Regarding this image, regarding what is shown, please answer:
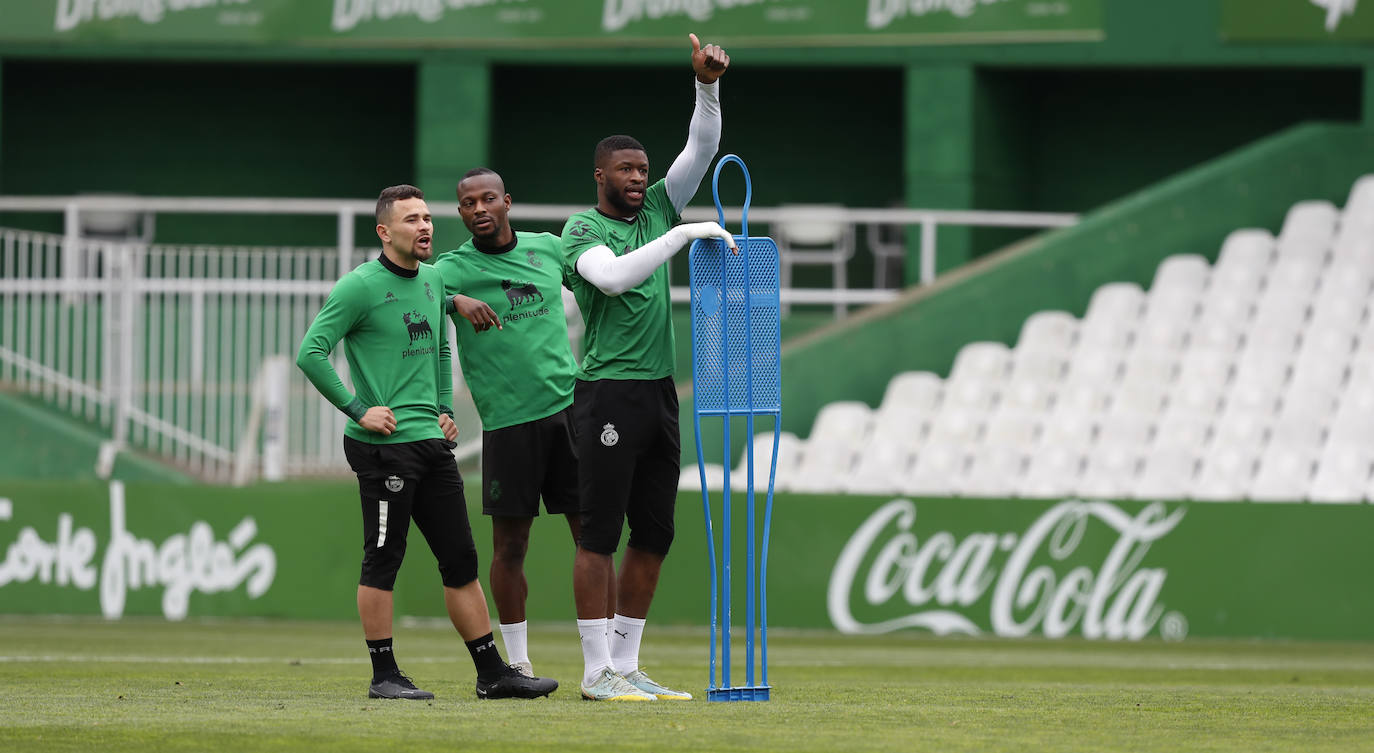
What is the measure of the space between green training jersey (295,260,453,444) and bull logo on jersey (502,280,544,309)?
0.34 metres

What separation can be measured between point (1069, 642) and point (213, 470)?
7.70 meters

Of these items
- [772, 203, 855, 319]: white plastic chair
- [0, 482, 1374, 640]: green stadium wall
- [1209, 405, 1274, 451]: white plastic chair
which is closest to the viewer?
[0, 482, 1374, 640]: green stadium wall

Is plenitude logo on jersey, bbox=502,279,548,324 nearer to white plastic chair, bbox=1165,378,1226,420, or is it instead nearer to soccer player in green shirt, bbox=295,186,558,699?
soccer player in green shirt, bbox=295,186,558,699

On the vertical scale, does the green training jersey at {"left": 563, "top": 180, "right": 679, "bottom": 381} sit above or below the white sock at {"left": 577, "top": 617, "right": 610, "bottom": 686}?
above

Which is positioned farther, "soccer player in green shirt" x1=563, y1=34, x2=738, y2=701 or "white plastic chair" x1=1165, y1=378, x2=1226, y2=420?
"white plastic chair" x1=1165, y1=378, x2=1226, y2=420

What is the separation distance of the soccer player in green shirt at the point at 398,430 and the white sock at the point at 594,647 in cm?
25

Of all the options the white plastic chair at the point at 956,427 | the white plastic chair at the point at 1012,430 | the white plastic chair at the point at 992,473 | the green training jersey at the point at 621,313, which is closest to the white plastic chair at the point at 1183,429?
the white plastic chair at the point at 1012,430

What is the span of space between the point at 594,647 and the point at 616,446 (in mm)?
764

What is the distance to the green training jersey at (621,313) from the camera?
7930 mm

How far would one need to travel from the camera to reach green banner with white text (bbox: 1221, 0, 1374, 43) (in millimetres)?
19969

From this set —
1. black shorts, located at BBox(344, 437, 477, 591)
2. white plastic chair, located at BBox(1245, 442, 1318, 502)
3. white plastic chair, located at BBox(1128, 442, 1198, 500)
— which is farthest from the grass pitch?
white plastic chair, located at BBox(1128, 442, 1198, 500)

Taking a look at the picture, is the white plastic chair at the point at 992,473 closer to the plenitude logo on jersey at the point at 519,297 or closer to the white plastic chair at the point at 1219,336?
the white plastic chair at the point at 1219,336

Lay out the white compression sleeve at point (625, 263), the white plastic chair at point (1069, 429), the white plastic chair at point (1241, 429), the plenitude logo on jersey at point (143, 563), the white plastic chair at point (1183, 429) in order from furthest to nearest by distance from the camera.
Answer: the white plastic chair at point (1069, 429)
the white plastic chair at point (1183, 429)
the white plastic chair at point (1241, 429)
the plenitude logo on jersey at point (143, 563)
the white compression sleeve at point (625, 263)

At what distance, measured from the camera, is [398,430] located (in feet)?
25.9
